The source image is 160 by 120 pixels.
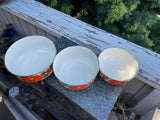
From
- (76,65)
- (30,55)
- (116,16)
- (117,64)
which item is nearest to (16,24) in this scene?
(30,55)

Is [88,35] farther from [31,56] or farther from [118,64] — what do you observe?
[31,56]

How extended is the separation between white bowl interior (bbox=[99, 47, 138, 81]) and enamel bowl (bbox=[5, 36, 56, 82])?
0.32 meters

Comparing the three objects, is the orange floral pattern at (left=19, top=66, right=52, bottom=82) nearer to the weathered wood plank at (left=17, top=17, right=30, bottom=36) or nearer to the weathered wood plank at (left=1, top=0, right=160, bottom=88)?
the weathered wood plank at (left=1, top=0, right=160, bottom=88)

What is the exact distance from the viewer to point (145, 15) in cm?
233

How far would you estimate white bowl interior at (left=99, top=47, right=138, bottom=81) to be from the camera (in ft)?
2.35

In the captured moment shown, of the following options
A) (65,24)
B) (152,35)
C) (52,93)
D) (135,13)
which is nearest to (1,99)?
(52,93)

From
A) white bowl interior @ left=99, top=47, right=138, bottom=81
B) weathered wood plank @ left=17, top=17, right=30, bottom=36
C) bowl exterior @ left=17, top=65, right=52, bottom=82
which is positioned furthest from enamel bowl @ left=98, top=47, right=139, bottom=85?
weathered wood plank @ left=17, top=17, right=30, bottom=36

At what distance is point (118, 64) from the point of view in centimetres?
76

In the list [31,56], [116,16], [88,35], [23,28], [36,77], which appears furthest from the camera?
[116,16]

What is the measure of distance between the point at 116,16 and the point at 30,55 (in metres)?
1.51

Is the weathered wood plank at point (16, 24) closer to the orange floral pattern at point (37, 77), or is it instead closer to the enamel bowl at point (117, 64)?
the orange floral pattern at point (37, 77)

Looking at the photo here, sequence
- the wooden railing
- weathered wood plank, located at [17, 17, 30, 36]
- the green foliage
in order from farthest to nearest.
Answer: the green foliage → weathered wood plank, located at [17, 17, 30, 36] → the wooden railing

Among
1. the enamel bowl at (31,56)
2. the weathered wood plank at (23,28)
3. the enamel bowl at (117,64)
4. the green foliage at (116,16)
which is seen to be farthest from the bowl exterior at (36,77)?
the green foliage at (116,16)

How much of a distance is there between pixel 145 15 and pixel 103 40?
1876 mm
